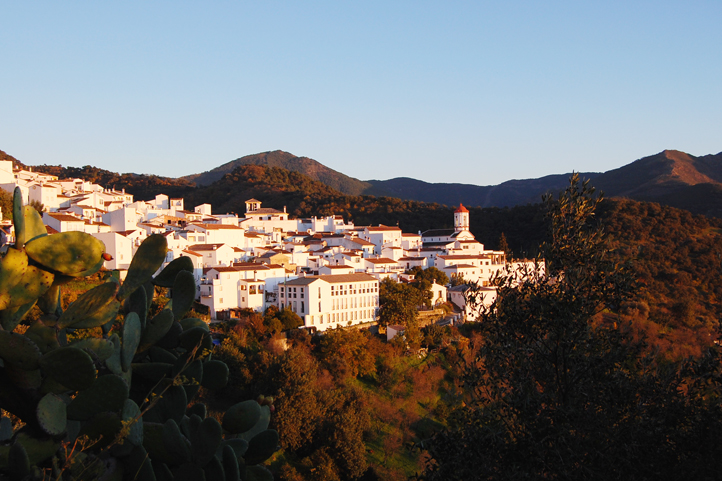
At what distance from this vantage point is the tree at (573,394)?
534cm

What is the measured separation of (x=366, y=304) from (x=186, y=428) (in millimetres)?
32155

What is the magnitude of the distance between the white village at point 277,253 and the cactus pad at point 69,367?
20.1 meters

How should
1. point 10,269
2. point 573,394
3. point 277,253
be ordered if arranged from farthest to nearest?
point 277,253 → point 573,394 → point 10,269

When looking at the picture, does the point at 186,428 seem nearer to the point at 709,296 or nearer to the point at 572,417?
the point at 572,417

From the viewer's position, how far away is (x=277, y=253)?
4038 centimetres

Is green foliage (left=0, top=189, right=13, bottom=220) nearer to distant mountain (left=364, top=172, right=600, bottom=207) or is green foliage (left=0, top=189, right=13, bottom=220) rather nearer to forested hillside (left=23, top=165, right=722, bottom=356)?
forested hillside (left=23, top=165, right=722, bottom=356)

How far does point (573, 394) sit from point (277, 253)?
35.6m

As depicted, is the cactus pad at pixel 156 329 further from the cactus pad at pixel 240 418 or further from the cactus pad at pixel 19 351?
the cactus pad at pixel 19 351

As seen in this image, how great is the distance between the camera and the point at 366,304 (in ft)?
116

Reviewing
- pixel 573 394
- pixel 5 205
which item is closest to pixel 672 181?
pixel 5 205

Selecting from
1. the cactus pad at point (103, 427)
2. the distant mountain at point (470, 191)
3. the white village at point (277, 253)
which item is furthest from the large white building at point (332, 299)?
the distant mountain at point (470, 191)

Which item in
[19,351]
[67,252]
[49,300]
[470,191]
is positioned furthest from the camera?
[470,191]

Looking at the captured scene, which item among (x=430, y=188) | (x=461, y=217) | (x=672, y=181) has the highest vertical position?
(x=430, y=188)

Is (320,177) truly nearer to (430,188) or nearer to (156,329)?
(430,188)
